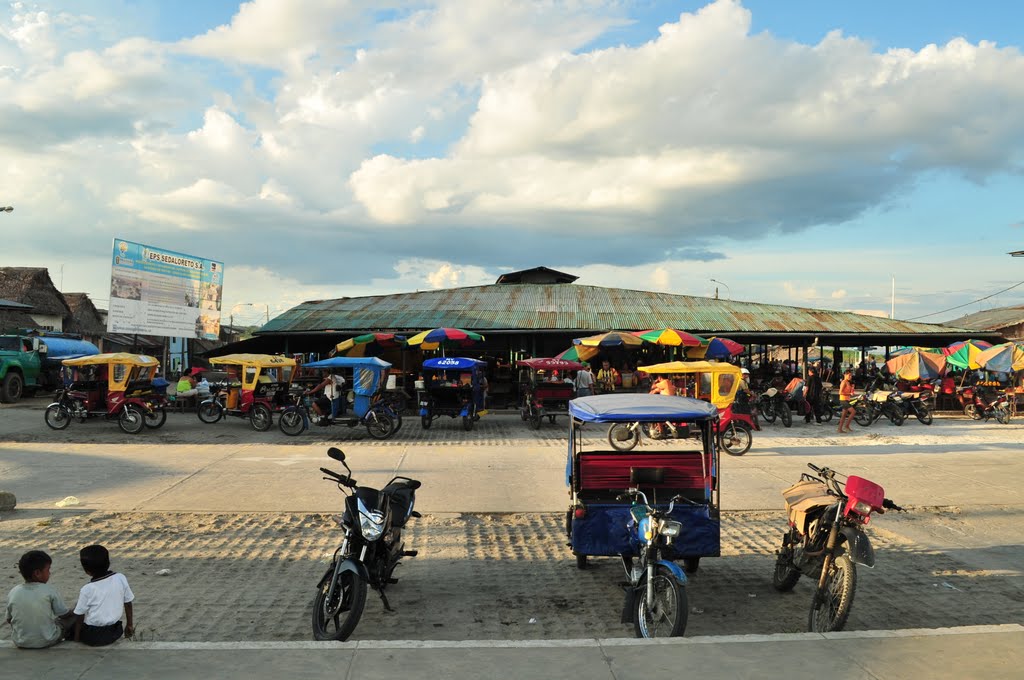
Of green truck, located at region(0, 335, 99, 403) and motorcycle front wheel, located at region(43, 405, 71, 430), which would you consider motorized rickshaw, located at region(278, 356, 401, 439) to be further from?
green truck, located at region(0, 335, 99, 403)

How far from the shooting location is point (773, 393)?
2138 centimetres

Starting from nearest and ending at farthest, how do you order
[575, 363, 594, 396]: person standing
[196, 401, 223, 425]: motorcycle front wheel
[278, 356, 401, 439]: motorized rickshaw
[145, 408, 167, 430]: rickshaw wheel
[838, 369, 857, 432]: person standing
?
[278, 356, 401, 439]: motorized rickshaw
[145, 408, 167, 430]: rickshaw wheel
[838, 369, 857, 432]: person standing
[196, 401, 223, 425]: motorcycle front wheel
[575, 363, 594, 396]: person standing

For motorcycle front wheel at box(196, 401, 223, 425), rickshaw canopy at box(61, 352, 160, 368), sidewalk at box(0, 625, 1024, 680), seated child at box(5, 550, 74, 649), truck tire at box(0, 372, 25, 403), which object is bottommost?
sidewalk at box(0, 625, 1024, 680)

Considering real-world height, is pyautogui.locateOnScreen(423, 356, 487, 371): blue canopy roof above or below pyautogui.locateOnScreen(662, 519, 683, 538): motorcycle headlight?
above

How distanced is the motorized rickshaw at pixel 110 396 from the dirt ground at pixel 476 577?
379 inches

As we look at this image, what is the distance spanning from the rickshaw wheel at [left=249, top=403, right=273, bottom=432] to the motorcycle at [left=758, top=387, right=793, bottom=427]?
14.0 meters

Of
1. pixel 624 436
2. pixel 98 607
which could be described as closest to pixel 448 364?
pixel 624 436

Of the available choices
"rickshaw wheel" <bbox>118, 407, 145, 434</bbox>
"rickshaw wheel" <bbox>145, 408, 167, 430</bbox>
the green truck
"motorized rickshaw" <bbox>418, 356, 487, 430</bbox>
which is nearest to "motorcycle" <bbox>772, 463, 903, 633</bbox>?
"motorized rickshaw" <bbox>418, 356, 487, 430</bbox>

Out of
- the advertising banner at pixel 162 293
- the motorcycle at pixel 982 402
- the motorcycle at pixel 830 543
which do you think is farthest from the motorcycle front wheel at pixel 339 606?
the motorcycle at pixel 982 402

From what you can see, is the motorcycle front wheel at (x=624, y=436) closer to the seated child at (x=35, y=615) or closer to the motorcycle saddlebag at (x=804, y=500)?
the motorcycle saddlebag at (x=804, y=500)

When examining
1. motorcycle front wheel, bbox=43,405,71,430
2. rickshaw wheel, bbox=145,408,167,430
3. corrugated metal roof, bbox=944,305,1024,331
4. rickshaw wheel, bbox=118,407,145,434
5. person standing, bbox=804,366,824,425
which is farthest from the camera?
corrugated metal roof, bbox=944,305,1024,331

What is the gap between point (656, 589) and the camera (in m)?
5.38

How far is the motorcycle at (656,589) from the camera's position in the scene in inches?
205

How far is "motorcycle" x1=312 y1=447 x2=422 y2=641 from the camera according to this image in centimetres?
520
